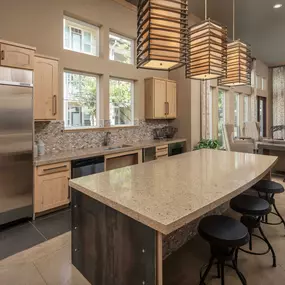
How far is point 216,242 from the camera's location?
159cm

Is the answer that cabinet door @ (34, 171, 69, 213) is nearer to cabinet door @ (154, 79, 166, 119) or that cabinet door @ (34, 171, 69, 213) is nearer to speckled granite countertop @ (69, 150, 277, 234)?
speckled granite countertop @ (69, 150, 277, 234)

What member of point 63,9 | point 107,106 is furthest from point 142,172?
point 63,9

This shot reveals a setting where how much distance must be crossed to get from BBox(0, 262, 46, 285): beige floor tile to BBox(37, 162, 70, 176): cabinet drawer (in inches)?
49.6

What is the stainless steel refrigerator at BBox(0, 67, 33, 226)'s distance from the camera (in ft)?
9.47

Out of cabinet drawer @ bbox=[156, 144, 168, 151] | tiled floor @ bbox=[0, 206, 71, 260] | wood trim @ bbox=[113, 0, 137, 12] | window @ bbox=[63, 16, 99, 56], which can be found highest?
wood trim @ bbox=[113, 0, 137, 12]

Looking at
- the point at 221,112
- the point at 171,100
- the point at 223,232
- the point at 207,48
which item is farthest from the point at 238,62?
the point at 221,112

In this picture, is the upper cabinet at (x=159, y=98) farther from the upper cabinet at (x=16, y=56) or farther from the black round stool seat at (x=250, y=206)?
the black round stool seat at (x=250, y=206)

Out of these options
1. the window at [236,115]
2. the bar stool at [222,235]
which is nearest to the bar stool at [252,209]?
the bar stool at [222,235]

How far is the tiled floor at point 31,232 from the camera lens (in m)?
2.60

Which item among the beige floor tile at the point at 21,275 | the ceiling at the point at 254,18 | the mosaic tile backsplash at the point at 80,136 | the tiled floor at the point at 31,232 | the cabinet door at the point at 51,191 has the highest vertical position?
the ceiling at the point at 254,18

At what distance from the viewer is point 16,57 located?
2965 millimetres

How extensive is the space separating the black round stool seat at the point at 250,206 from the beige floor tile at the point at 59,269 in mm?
1537

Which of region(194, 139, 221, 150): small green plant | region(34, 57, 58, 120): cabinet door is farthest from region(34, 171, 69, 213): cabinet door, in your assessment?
region(194, 139, 221, 150): small green plant

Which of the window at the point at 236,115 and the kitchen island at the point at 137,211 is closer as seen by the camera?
the kitchen island at the point at 137,211
